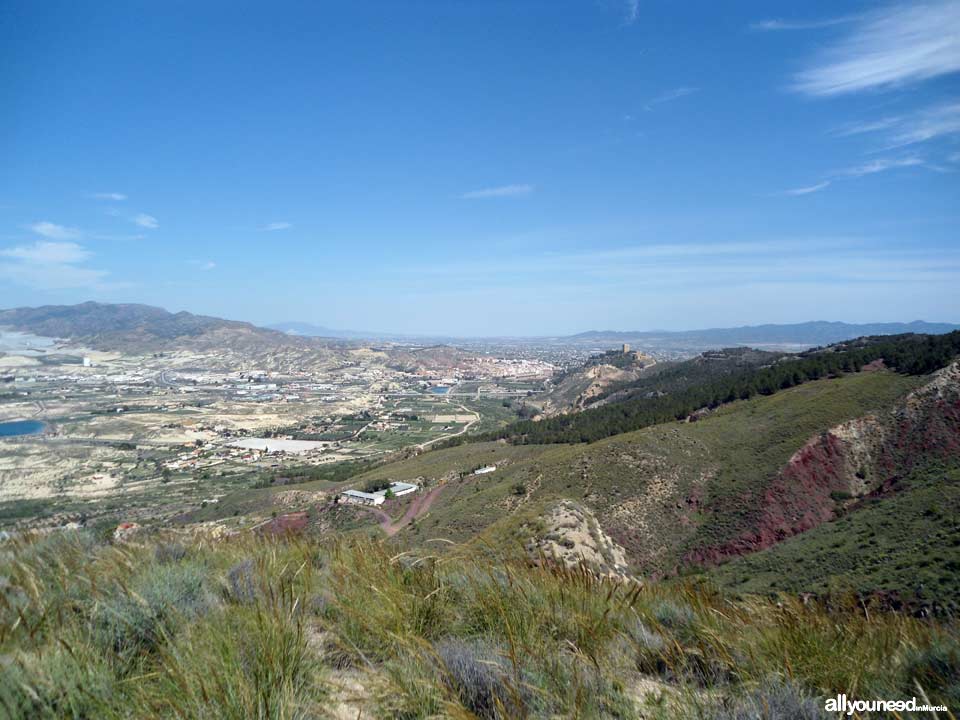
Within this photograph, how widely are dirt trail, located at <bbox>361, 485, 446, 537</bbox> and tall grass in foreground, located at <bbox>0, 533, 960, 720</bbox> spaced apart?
25154mm

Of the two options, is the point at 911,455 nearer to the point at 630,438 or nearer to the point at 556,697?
the point at 630,438

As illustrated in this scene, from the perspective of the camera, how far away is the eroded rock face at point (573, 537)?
12.7m

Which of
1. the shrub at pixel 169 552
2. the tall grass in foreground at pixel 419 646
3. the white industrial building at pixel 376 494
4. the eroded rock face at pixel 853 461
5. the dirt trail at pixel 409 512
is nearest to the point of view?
the tall grass in foreground at pixel 419 646

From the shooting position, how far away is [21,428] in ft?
238

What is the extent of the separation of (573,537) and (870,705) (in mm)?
12364

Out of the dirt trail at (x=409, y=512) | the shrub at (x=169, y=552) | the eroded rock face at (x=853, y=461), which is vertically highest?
the shrub at (x=169, y=552)

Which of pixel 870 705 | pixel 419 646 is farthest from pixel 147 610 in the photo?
pixel 870 705

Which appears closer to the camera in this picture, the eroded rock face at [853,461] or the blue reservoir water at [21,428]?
the eroded rock face at [853,461]

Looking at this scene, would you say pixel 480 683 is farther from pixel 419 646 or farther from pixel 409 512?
pixel 409 512

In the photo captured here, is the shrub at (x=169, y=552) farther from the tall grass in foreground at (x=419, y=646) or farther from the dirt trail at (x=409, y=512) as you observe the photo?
the dirt trail at (x=409, y=512)

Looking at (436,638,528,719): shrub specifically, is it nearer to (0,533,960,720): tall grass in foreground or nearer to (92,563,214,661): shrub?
(0,533,960,720): tall grass in foreground

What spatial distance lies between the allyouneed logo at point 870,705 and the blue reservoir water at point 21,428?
9537 cm

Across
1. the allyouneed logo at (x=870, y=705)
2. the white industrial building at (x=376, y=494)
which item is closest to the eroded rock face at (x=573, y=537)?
the allyouneed logo at (x=870, y=705)

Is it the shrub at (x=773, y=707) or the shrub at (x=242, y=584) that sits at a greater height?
the shrub at (x=773, y=707)
